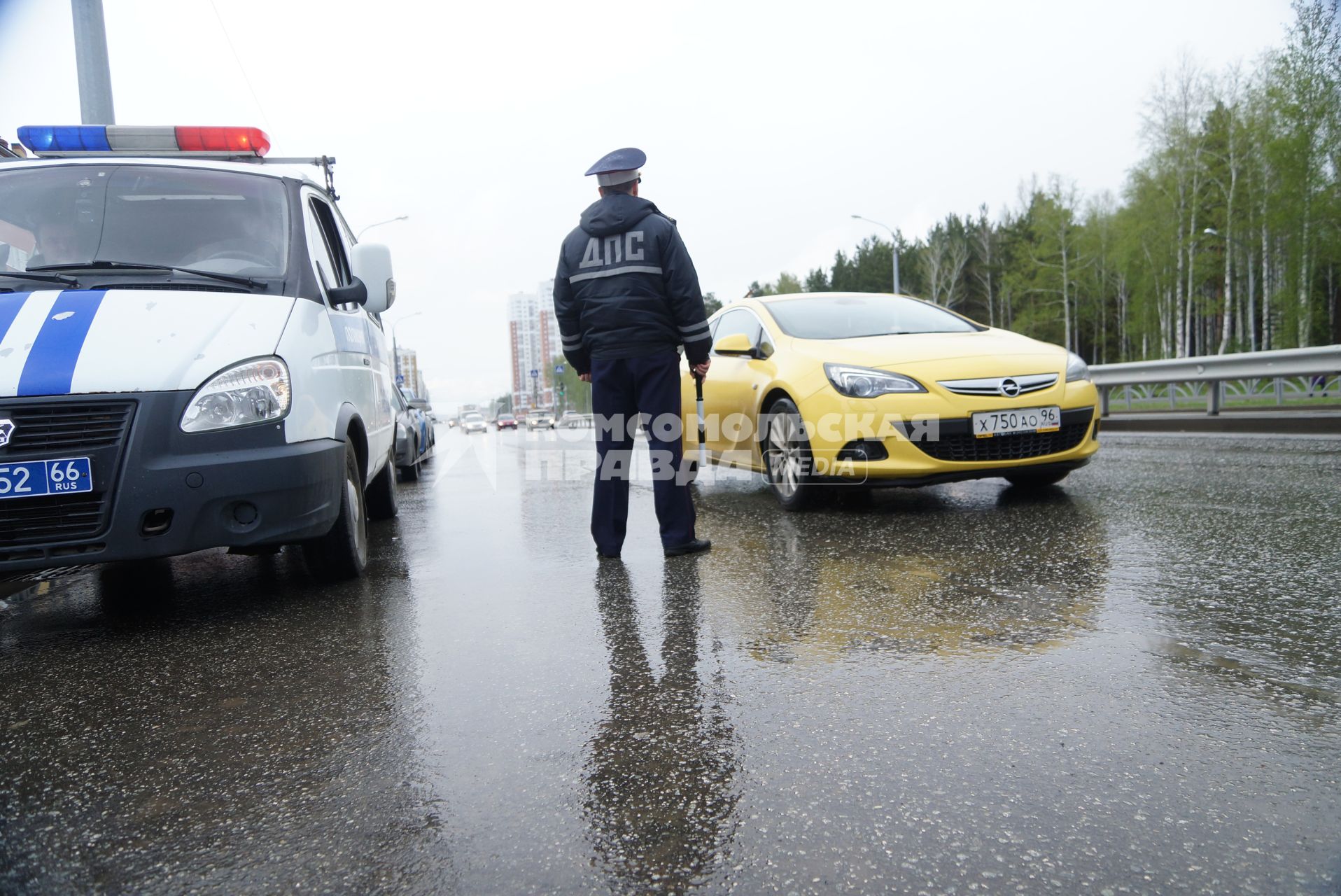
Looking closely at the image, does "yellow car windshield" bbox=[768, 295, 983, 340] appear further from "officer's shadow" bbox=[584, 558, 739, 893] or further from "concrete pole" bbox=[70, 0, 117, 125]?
"concrete pole" bbox=[70, 0, 117, 125]

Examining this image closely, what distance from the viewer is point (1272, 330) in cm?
3972

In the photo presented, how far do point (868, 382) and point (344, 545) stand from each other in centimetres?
299

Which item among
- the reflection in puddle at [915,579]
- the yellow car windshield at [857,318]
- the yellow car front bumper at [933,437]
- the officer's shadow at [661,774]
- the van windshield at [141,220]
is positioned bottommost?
the officer's shadow at [661,774]

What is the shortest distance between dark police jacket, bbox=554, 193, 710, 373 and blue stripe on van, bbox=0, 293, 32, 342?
7.48ft

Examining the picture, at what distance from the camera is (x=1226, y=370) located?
11.8 m

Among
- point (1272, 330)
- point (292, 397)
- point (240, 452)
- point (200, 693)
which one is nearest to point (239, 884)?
point (200, 693)

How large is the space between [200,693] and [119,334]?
4.58 ft

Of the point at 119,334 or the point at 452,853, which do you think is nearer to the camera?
the point at 452,853

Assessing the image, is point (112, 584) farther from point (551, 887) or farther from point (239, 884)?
point (551, 887)

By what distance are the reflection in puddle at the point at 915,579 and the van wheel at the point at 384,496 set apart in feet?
8.24

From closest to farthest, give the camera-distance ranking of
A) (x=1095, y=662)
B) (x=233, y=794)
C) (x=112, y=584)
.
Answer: (x=233, y=794) < (x=1095, y=662) < (x=112, y=584)

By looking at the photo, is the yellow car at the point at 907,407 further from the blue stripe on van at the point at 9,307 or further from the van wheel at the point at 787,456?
the blue stripe on van at the point at 9,307

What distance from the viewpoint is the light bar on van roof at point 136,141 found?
512cm

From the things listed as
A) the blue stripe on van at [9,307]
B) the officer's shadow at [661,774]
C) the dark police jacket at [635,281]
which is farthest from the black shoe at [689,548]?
the blue stripe on van at [9,307]
